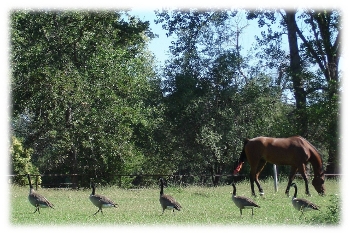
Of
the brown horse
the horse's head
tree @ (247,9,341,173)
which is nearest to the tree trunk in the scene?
tree @ (247,9,341,173)

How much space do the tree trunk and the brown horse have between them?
27.0 feet

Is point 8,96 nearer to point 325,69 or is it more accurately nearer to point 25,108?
point 25,108

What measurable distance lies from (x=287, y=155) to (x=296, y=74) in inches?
383

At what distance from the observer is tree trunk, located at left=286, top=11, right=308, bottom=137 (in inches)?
1107

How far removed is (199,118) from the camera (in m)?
29.8

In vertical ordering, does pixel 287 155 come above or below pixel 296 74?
below

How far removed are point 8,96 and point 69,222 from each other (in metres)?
13.6

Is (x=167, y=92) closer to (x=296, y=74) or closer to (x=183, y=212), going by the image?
(x=296, y=74)

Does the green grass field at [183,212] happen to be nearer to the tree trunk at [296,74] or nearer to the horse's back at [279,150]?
the horse's back at [279,150]

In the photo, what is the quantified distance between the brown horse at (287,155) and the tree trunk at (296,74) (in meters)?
8.24

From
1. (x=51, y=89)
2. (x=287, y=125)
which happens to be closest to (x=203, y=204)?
(x=51, y=89)

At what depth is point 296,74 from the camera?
2845 cm

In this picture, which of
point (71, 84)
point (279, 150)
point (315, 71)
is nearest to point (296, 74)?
point (315, 71)

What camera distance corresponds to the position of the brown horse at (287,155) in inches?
747
